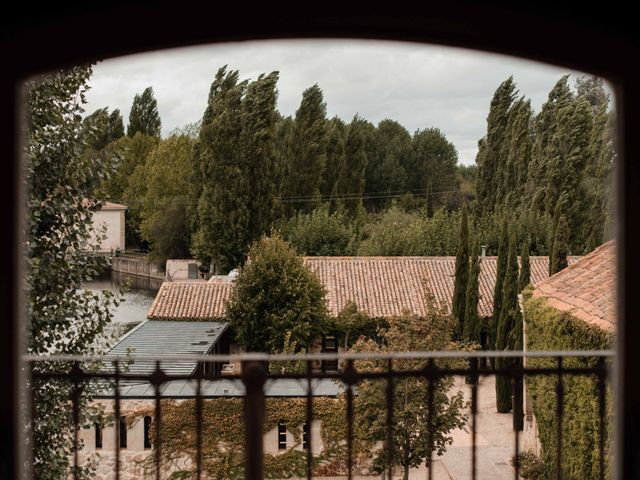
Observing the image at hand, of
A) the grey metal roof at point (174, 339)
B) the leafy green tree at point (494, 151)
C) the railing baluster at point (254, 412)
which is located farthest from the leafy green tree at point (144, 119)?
the railing baluster at point (254, 412)

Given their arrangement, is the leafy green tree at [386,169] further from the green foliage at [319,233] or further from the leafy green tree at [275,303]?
the leafy green tree at [275,303]

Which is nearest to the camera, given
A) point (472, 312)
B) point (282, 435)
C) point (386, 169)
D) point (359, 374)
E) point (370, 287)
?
point (359, 374)

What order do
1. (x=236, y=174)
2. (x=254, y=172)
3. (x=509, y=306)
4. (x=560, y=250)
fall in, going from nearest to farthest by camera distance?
(x=560, y=250) < (x=509, y=306) < (x=236, y=174) < (x=254, y=172)

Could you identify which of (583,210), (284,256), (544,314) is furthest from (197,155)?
(544,314)

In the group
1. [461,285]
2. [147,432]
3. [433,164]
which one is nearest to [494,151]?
[461,285]

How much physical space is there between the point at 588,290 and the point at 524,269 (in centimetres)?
686

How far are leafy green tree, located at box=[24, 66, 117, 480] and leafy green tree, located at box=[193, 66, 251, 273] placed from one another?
19.7 m

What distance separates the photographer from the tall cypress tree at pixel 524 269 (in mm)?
18000

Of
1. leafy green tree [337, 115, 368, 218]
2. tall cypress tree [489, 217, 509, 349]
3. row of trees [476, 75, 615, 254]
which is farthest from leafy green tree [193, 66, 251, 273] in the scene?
tall cypress tree [489, 217, 509, 349]

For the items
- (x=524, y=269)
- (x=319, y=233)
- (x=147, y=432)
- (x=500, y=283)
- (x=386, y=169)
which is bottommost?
(x=147, y=432)

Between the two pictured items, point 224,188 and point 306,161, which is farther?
point 306,161

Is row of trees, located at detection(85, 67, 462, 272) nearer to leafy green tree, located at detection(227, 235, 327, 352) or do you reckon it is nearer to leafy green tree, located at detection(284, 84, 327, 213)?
leafy green tree, located at detection(284, 84, 327, 213)

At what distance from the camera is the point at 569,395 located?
35.0 feet

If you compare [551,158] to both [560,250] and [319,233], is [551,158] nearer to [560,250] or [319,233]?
[560,250]
